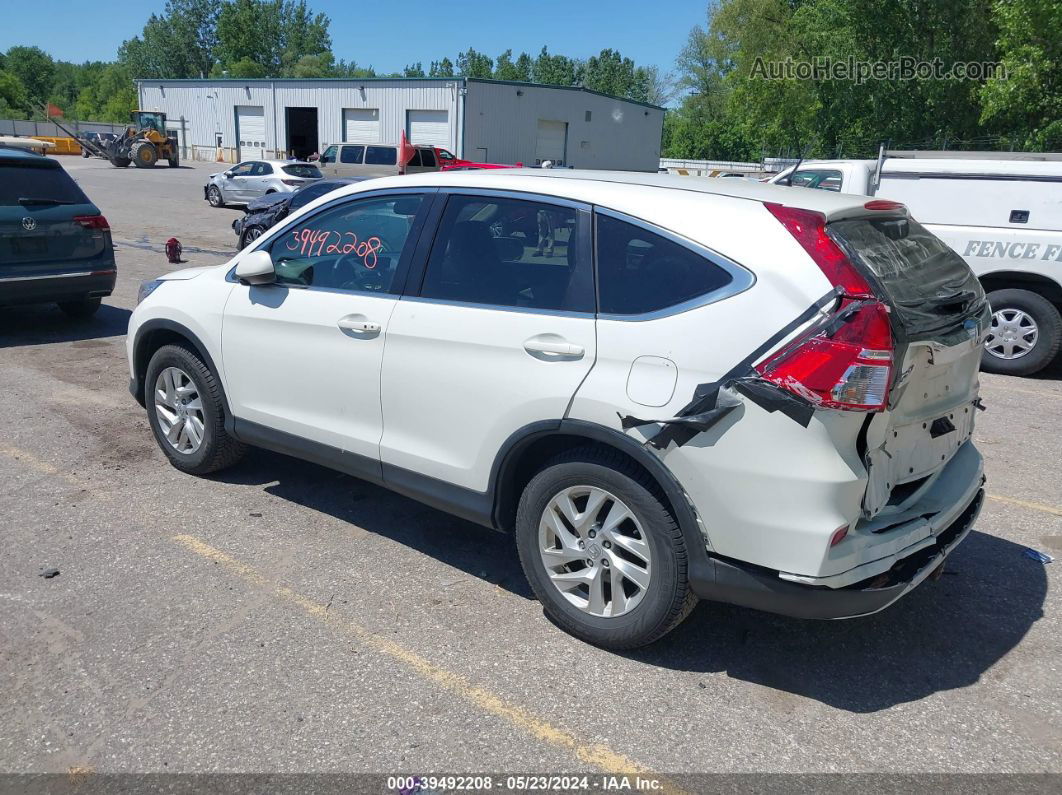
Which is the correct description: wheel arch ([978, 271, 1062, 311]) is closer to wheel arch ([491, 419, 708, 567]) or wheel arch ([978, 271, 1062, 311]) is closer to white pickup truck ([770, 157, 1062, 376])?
white pickup truck ([770, 157, 1062, 376])

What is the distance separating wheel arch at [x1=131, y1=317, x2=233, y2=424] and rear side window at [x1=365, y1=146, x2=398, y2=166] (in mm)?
23748

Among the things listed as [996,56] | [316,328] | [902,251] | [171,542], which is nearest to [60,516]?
[171,542]

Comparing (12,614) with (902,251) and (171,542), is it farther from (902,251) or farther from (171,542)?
(902,251)

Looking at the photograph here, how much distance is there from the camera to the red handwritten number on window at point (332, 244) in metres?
4.15

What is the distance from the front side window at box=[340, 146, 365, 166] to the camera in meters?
28.3

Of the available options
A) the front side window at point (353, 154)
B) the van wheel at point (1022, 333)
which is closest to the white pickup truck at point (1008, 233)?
the van wheel at point (1022, 333)

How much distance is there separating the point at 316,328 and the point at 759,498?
2338 millimetres

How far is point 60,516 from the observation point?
455 centimetres

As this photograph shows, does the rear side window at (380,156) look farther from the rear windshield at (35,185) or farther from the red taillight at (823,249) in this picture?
the red taillight at (823,249)

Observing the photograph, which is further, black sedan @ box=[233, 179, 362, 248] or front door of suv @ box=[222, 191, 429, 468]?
black sedan @ box=[233, 179, 362, 248]

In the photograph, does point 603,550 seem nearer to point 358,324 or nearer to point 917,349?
point 917,349

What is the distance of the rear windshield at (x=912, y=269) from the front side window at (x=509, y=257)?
1.00m

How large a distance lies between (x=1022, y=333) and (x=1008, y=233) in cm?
100

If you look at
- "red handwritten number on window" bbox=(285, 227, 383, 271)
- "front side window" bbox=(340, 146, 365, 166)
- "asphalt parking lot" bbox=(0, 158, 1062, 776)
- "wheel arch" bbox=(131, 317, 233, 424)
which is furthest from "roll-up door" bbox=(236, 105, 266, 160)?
"red handwritten number on window" bbox=(285, 227, 383, 271)
